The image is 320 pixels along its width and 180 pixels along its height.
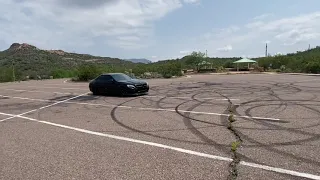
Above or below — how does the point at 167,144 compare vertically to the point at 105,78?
below

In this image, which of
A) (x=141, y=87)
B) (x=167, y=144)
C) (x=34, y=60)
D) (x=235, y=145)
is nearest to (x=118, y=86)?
(x=141, y=87)

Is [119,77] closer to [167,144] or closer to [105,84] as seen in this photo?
[105,84]

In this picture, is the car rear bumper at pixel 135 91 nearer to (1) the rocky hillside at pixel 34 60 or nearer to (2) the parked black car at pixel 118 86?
(2) the parked black car at pixel 118 86

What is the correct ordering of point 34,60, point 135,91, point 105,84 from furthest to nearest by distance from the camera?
point 34,60
point 105,84
point 135,91

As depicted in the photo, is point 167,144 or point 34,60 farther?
point 34,60

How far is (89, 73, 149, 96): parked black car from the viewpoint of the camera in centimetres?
1766

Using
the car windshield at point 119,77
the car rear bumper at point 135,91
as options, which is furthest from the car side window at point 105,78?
the car rear bumper at point 135,91

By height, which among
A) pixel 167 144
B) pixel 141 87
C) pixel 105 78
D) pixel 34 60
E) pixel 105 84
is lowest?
pixel 167 144

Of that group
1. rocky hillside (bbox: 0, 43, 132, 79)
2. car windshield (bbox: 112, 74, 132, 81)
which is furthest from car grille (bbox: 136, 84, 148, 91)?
rocky hillside (bbox: 0, 43, 132, 79)

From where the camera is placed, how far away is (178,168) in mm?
5328

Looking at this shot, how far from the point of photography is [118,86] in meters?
18.0

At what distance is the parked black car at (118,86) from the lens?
1766cm

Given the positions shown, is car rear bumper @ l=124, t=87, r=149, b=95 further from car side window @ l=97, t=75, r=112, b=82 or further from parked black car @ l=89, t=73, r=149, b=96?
car side window @ l=97, t=75, r=112, b=82

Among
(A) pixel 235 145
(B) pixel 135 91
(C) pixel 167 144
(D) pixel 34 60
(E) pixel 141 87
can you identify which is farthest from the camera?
(D) pixel 34 60
